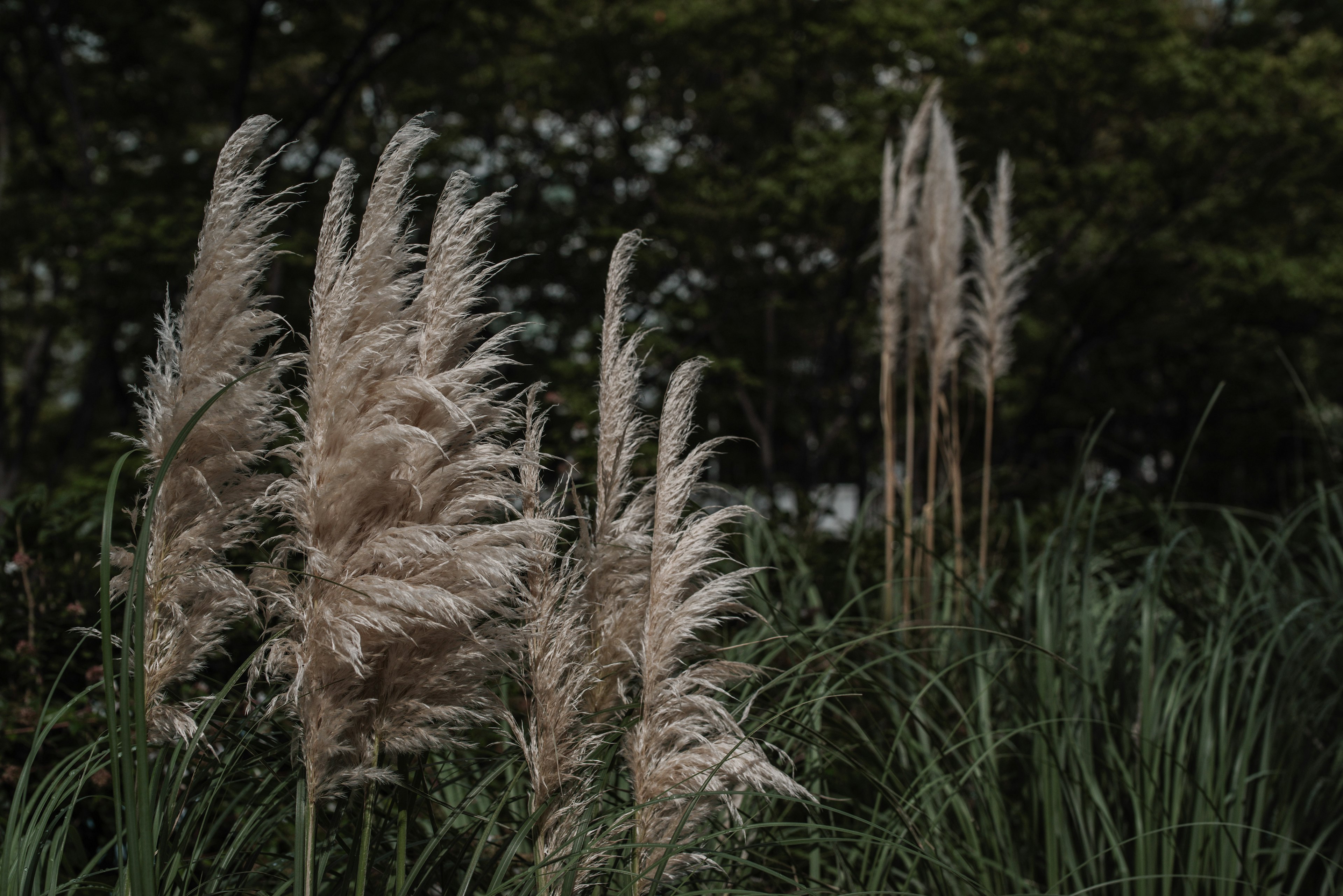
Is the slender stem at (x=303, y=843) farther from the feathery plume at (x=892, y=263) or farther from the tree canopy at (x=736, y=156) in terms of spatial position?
the tree canopy at (x=736, y=156)

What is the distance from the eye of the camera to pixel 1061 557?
Result: 10.1ft

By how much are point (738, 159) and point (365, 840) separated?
38.9 ft

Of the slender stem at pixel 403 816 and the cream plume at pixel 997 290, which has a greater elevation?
the cream plume at pixel 997 290

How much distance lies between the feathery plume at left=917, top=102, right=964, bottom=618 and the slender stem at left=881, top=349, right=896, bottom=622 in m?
0.15

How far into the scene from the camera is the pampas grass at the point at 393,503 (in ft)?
5.10

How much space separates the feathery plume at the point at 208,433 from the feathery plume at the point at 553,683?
18.3 inches

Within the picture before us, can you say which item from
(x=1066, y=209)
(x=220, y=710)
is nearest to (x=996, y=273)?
(x=220, y=710)

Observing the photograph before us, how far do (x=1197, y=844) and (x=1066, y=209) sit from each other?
1097 centimetres

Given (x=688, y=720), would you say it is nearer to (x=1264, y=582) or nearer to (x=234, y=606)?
(x=234, y=606)

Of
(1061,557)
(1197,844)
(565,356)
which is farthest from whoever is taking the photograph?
(565,356)

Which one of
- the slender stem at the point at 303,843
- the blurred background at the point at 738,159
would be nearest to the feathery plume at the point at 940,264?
the slender stem at the point at 303,843

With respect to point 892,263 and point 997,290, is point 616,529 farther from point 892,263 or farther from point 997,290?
point 997,290

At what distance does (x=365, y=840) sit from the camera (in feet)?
5.32

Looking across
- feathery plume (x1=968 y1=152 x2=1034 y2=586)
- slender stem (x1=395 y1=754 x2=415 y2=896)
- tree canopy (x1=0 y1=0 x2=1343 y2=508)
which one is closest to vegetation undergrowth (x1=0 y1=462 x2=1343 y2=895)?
slender stem (x1=395 y1=754 x2=415 y2=896)
